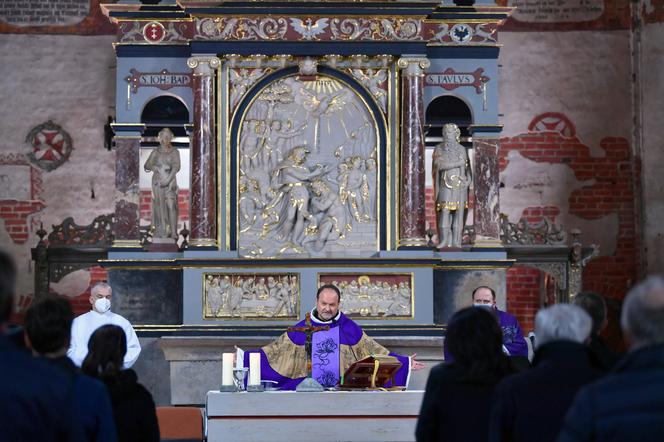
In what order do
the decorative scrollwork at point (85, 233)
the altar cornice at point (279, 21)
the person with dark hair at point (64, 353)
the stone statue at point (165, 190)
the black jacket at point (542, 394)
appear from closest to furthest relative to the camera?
the person with dark hair at point (64, 353) → the black jacket at point (542, 394) → the altar cornice at point (279, 21) → the stone statue at point (165, 190) → the decorative scrollwork at point (85, 233)

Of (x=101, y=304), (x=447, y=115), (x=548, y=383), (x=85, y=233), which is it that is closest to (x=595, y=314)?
(x=548, y=383)

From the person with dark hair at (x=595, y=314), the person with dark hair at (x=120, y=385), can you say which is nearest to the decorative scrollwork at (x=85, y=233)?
the person with dark hair at (x=120, y=385)

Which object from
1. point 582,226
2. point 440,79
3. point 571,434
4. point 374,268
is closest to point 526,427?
point 571,434

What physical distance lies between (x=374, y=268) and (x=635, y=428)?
1010cm

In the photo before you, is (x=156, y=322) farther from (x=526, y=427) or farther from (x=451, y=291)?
(x=526, y=427)

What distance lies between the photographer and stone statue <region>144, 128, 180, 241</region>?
14.7 m

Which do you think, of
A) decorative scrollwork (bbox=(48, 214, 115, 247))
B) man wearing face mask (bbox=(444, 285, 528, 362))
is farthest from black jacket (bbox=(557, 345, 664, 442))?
decorative scrollwork (bbox=(48, 214, 115, 247))

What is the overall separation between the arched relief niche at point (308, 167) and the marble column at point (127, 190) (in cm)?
126

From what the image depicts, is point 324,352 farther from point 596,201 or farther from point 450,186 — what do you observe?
point 596,201

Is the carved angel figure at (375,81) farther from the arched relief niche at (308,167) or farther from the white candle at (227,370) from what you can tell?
the white candle at (227,370)

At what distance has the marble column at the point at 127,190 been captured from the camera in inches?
575

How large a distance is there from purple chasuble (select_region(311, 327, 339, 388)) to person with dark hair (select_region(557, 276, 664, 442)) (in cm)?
608

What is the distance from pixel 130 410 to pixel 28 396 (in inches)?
88.9

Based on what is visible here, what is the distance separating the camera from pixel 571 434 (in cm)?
Result: 420
